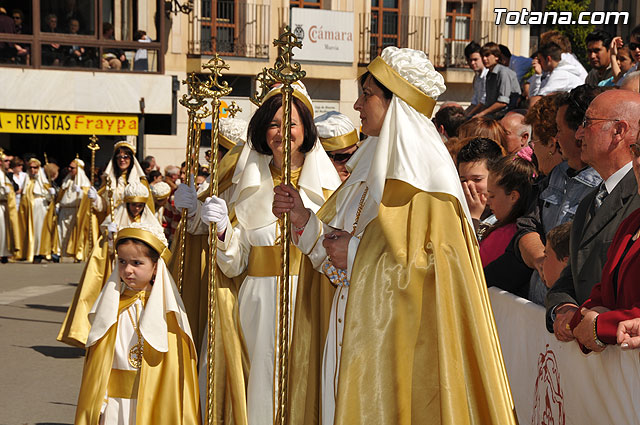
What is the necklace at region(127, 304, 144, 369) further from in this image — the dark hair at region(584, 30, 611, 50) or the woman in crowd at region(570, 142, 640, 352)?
the dark hair at region(584, 30, 611, 50)

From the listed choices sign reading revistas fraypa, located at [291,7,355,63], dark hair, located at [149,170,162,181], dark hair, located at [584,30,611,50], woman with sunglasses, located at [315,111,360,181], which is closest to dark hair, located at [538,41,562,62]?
dark hair, located at [584,30,611,50]

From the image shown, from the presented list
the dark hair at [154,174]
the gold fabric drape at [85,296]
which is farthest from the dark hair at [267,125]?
the dark hair at [154,174]

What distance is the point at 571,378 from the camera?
3.97 metres

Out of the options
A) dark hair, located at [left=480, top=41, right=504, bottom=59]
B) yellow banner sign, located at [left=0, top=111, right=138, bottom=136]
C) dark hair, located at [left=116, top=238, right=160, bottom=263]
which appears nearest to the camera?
dark hair, located at [left=116, top=238, right=160, bottom=263]

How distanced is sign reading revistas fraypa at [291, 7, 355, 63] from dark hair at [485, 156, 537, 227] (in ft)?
79.7

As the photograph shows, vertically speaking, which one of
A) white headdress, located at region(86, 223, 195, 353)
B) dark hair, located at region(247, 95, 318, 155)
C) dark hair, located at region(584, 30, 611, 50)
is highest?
dark hair, located at region(584, 30, 611, 50)

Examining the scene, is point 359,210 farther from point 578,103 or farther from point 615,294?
point 578,103

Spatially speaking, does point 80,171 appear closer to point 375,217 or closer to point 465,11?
point 375,217

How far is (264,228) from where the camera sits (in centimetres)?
518

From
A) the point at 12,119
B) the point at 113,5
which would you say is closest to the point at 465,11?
the point at 113,5

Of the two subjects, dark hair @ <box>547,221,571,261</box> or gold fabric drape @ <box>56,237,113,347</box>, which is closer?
dark hair @ <box>547,221,571,261</box>

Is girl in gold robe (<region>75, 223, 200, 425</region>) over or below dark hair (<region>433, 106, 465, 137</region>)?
below

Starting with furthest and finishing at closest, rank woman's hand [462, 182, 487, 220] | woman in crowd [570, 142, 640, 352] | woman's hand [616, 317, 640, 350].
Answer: woman's hand [462, 182, 487, 220]
woman in crowd [570, 142, 640, 352]
woman's hand [616, 317, 640, 350]

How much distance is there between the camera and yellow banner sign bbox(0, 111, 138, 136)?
21984 mm
